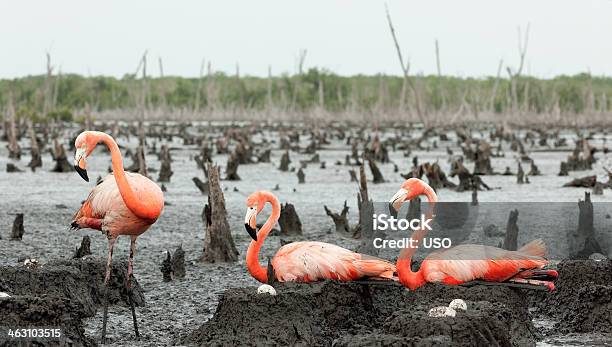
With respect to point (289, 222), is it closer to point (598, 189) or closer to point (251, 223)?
point (251, 223)

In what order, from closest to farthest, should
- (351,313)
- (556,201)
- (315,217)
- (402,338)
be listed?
(402,338)
(351,313)
(315,217)
(556,201)

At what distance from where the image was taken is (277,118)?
1686 inches

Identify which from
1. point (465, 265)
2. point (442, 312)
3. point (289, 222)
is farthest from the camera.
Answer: point (289, 222)

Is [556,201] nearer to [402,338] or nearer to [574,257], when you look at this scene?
[574,257]

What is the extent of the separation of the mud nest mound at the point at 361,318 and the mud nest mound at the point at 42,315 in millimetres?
750

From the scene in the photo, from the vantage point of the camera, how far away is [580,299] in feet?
22.3

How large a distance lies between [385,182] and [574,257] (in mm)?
7417

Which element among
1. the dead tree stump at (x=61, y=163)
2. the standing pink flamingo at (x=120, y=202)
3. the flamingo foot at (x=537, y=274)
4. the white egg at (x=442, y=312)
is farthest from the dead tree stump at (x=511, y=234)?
the dead tree stump at (x=61, y=163)

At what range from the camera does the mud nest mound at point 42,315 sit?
5.59 m

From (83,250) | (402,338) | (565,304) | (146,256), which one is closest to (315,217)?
(146,256)

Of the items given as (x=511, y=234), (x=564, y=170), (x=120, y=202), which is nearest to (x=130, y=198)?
(x=120, y=202)

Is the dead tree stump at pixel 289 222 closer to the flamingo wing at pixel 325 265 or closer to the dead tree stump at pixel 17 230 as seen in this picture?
the dead tree stump at pixel 17 230

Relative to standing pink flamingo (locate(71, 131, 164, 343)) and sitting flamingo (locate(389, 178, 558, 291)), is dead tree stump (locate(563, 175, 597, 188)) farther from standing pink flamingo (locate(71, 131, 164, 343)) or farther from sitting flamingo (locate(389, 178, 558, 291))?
standing pink flamingo (locate(71, 131, 164, 343))

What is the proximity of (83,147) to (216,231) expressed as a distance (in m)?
2.75
